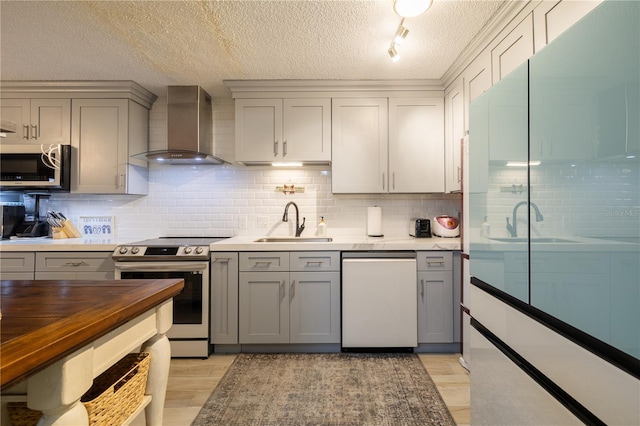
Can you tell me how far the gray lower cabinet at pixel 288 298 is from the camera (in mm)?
2605

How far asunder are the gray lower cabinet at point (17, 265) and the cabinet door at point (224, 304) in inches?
61.0

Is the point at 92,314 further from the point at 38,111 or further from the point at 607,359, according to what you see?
the point at 38,111

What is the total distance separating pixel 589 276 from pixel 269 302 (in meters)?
2.26

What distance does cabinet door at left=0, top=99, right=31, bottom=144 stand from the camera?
9.53 ft

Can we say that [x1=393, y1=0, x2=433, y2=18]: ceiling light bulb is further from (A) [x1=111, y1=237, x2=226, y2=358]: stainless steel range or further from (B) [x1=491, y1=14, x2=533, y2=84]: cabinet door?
(A) [x1=111, y1=237, x2=226, y2=358]: stainless steel range

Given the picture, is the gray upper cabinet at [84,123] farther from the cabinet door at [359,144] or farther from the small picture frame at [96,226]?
the cabinet door at [359,144]

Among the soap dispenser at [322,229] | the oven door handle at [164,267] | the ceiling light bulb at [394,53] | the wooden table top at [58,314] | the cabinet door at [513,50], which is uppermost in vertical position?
the ceiling light bulb at [394,53]

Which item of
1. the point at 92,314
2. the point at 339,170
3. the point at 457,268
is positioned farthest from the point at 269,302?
the point at 92,314

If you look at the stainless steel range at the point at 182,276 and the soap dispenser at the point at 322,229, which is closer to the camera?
the stainless steel range at the point at 182,276

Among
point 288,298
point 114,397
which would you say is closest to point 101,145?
point 288,298

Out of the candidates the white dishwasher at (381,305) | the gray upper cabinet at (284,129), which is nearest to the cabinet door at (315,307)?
the white dishwasher at (381,305)

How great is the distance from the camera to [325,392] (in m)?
2.05

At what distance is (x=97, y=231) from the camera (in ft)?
10.6

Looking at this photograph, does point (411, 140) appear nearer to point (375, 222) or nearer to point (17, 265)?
point (375, 222)
